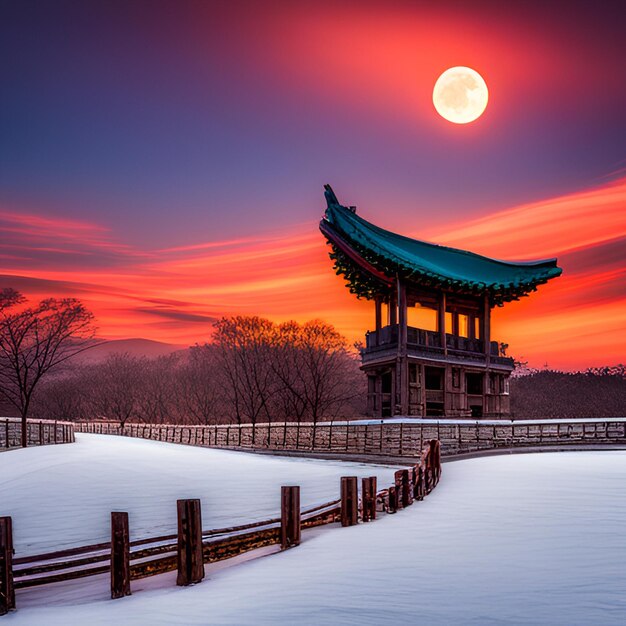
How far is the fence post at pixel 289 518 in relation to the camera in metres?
12.2

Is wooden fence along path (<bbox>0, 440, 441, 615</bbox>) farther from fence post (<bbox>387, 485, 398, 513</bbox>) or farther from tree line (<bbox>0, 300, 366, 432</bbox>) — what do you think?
tree line (<bbox>0, 300, 366, 432</bbox>)

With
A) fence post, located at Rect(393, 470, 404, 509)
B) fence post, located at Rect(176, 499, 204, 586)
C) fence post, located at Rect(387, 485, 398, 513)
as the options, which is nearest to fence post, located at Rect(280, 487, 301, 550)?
fence post, located at Rect(176, 499, 204, 586)

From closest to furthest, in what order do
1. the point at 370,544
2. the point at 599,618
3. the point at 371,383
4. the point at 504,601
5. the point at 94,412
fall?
1. the point at 599,618
2. the point at 504,601
3. the point at 370,544
4. the point at 371,383
5. the point at 94,412

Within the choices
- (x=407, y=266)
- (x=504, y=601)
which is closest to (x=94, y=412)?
(x=407, y=266)

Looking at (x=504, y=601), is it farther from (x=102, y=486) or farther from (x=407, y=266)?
(x=407, y=266)

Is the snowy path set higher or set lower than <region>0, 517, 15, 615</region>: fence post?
lower

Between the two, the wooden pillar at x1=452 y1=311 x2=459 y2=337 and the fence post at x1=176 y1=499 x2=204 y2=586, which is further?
the wooden pillar at x1=452 y1=311 x2=459 y2=337

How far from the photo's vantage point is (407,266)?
39.8 metres

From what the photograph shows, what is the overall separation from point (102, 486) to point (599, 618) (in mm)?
17196

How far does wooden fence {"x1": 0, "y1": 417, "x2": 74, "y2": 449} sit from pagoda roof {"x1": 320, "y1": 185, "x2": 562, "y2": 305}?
63.0 feet

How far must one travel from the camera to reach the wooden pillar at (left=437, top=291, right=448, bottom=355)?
42562mm

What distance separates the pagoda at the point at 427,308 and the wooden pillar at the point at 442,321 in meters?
0.06

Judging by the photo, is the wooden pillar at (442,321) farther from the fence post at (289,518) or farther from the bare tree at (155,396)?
the bare tree at (155,396)

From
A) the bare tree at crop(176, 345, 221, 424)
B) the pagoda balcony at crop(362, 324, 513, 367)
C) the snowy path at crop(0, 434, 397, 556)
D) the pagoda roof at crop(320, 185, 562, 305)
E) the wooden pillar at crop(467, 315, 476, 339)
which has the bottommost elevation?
the snowy path at crop(0, 434, 397, 556)
